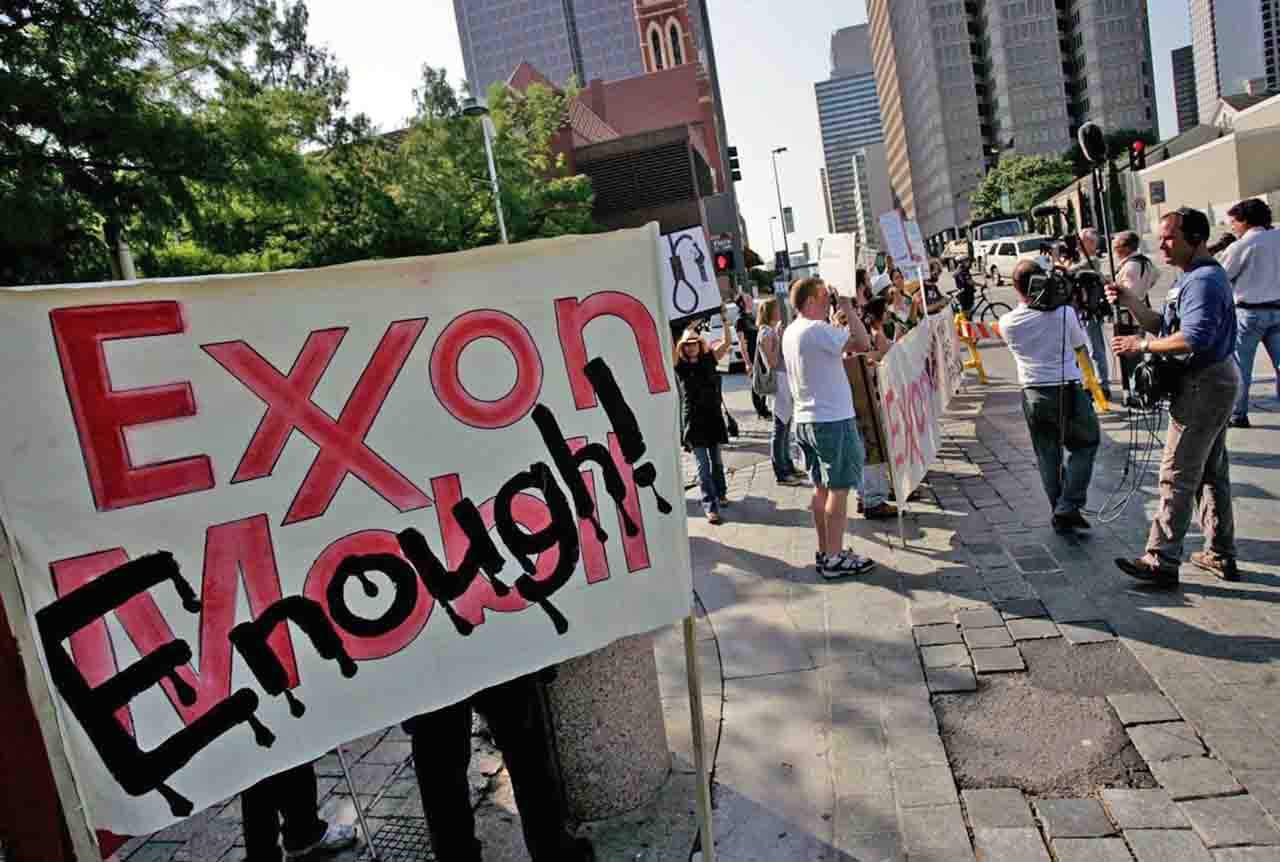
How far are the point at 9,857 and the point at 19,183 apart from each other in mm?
10461

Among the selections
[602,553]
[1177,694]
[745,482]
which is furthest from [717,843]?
[745,482]

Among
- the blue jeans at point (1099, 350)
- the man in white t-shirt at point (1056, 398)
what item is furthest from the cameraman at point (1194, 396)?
the blue jeans at point (1099, 350)

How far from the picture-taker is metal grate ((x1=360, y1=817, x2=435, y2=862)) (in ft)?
10.4

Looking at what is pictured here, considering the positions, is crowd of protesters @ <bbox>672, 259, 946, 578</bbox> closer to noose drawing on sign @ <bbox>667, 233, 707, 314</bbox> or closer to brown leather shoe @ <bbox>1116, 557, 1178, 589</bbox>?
noose drawing on sign @ <bbox>667, 233, 707, 314</bbox>

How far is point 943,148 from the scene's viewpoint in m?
110

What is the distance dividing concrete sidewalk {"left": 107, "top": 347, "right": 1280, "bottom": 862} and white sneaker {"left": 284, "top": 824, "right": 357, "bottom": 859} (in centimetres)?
12

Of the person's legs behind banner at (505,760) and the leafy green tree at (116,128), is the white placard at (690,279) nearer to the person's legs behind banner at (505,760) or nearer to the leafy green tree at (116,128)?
the person's legs behind banner at (505,760)

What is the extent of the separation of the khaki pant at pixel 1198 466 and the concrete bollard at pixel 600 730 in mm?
2969

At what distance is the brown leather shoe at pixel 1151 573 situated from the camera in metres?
4.49

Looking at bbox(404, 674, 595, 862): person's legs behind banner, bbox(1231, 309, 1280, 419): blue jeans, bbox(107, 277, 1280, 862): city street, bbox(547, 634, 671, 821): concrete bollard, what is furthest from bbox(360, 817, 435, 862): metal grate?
bbox(1231, 309, 1280, 419): blue jeans

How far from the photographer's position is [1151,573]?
4543 mm

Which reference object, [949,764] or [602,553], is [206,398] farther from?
[949,764]

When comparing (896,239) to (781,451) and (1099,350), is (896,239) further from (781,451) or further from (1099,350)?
(781,451)

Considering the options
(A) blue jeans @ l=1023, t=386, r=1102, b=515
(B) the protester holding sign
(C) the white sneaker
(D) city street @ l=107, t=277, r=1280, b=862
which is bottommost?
(D) city street @ l=107, t=277, r=1280, b=862
